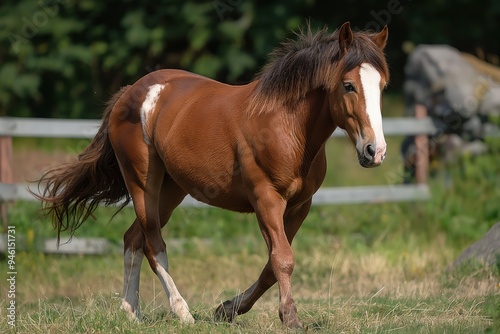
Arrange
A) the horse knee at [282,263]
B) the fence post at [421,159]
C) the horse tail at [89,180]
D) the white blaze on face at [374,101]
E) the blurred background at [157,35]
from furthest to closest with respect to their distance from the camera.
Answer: the blurred background at [157,35] → the fence post at [421,159] → the horse tail at [89,180] → the horse knee at [282,263] → the white blaze on face at [374,101]

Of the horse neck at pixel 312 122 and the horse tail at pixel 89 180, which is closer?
the horse neck at pixel 312 122

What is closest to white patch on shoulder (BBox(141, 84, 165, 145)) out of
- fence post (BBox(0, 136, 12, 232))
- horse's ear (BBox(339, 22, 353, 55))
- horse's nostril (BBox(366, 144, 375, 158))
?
horse's ear (BBox(339, 22, 353, 55))

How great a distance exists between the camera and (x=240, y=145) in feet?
17.7

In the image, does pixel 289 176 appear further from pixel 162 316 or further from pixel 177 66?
pixel 177 66

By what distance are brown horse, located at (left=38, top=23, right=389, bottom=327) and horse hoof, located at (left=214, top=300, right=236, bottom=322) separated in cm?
1

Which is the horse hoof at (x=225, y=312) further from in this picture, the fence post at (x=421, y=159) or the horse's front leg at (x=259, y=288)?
the fence post at (x=421, y=159)

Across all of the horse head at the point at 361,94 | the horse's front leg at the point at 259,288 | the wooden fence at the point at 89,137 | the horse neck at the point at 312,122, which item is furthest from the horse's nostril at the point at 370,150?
the wooden fence at the point at 89,137

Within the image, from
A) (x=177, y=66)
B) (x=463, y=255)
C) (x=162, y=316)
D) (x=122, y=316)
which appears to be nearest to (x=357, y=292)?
(x=463, y=255)

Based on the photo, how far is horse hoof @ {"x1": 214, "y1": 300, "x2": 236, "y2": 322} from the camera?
5.55m

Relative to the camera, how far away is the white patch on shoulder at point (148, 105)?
613 cm

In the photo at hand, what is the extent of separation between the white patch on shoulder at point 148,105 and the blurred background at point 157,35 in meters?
9.21

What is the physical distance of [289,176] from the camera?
5.20 metres

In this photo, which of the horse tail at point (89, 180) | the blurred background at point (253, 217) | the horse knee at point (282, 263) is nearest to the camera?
the horse knee at point (282, 263)

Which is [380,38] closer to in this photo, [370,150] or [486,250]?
[370,150]
